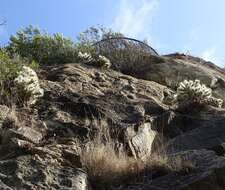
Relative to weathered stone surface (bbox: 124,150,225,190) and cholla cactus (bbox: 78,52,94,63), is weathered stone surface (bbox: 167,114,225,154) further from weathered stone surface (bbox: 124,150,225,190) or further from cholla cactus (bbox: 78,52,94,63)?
cholla cactus (bbox: 78,52,94,63)

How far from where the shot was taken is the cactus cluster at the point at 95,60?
1359cm

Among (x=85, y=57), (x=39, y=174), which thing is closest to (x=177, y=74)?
(x=85, y=57)

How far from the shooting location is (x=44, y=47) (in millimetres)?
15320

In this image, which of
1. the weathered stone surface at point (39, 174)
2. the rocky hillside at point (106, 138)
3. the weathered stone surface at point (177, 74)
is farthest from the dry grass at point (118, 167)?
the weathered stone surface at point (177, 74)

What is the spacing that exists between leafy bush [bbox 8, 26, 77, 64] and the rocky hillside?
1.74 m

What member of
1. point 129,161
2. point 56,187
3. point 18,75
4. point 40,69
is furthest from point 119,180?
point 40,69

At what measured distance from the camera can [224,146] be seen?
27.4 ft

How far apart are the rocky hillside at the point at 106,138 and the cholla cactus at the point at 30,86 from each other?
15cm

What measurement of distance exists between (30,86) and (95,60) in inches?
156

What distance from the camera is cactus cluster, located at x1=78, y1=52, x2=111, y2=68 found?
13.6 metres

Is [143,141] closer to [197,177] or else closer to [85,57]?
[197,177]

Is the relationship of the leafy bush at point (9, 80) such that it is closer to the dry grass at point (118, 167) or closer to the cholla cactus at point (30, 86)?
the cholla cactus at point (30, 86)

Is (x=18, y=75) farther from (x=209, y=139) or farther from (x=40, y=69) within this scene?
(x=209, y=139)

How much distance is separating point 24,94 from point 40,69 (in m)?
2.34
